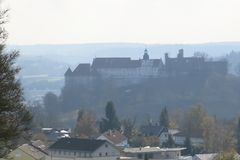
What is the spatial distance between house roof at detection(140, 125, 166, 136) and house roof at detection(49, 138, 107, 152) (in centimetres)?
1795

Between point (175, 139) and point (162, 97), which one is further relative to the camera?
point (162, 97)

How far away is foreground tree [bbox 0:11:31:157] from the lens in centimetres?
1059

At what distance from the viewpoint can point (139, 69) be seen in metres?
116

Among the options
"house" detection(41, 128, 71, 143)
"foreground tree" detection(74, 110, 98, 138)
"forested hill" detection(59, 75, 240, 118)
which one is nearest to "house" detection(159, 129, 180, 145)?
"foreground tree" detection(74, 110, 98, 138)

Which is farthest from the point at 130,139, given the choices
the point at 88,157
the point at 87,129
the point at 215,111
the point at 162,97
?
the point at 162,97

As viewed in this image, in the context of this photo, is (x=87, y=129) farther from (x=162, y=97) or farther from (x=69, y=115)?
(x=162, y=97)

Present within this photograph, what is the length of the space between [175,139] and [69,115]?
33.2 meters

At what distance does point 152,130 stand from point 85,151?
2253 centimetres

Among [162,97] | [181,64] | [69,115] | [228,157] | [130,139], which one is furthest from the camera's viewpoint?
[181,64]

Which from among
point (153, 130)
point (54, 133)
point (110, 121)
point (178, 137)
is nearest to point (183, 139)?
point (178, 137)

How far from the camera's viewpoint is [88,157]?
142 feet

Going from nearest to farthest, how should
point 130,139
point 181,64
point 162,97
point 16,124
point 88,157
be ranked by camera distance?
point 16,124 → point 88,157 → point 130,139 → point 162,97 → point 181,64

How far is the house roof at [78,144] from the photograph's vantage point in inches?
1738

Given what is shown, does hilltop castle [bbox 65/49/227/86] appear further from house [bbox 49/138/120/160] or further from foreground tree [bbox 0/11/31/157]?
foreground tree [bbox 0/11/31/157]
